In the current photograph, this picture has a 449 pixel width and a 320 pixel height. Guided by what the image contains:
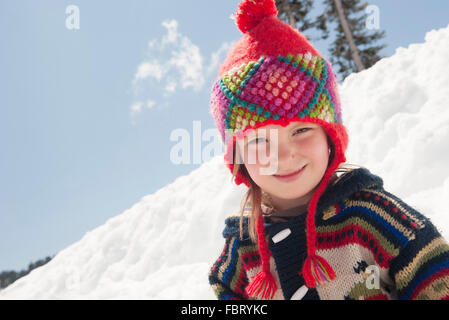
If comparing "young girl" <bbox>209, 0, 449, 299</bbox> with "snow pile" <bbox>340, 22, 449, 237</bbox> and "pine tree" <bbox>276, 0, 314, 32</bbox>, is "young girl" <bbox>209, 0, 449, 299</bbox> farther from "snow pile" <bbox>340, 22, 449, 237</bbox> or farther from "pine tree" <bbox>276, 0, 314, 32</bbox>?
"pine tree" <bbox>276, 0, 314, 32</bbox>

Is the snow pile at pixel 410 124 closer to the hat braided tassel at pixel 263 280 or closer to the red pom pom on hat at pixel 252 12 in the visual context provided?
the hat braided tassel at pixel 263 280

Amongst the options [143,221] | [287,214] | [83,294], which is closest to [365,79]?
[143,221]

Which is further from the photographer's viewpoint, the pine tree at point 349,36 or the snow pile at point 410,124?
the pine tree at point 349,36

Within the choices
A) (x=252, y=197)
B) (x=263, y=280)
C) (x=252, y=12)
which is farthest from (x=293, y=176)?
(x=252, y=12)

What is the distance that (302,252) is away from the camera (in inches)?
60.6

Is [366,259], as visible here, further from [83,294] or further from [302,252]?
[83,294]

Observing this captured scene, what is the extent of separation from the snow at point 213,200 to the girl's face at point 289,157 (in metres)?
1.20

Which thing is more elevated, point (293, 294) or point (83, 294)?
point (293, 294)

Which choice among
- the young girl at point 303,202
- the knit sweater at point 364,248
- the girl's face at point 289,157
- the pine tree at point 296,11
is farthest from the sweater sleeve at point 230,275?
the pine tree at point 296,11

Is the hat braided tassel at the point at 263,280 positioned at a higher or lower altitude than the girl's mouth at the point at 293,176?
lower

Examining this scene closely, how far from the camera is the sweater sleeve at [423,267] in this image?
1.23m

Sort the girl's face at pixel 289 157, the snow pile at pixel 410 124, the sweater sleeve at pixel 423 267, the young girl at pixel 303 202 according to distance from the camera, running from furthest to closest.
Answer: the snow pile at pixel 410 124
the girl's face at pixel 289 157
the young girl at pixel 303 202
the sweater sleeve at pixel 423 267

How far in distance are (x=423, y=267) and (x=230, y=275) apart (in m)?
0.97

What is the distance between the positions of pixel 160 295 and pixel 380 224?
129 inches
